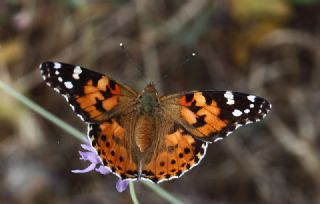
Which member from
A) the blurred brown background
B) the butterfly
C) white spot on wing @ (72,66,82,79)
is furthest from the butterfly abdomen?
the blurred brown background

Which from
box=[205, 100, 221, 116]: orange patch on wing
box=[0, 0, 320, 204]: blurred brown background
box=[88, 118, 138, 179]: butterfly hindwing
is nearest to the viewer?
box=[88, 118, 138, 179]: butterfly hindwing

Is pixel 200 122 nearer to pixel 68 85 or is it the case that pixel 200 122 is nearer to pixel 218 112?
pixel 218 112

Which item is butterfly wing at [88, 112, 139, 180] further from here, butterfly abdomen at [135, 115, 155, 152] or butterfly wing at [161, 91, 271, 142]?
butterfly wing at [161, 91, 271, 142]

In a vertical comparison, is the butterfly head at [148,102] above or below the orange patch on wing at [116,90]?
below

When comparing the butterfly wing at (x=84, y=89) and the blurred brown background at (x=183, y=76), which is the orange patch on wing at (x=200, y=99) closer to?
the butterfly wing at (x=84, y=89)

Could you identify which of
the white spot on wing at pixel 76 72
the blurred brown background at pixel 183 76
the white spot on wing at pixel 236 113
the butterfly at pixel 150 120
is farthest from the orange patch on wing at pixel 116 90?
→ the blurred brown background at pixel 183 76

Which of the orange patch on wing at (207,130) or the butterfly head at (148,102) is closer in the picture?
the orange patch on wing at (207,130)

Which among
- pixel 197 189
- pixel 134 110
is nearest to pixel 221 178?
pixel 197 189

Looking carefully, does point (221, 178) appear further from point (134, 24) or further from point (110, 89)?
point (110, 89)
